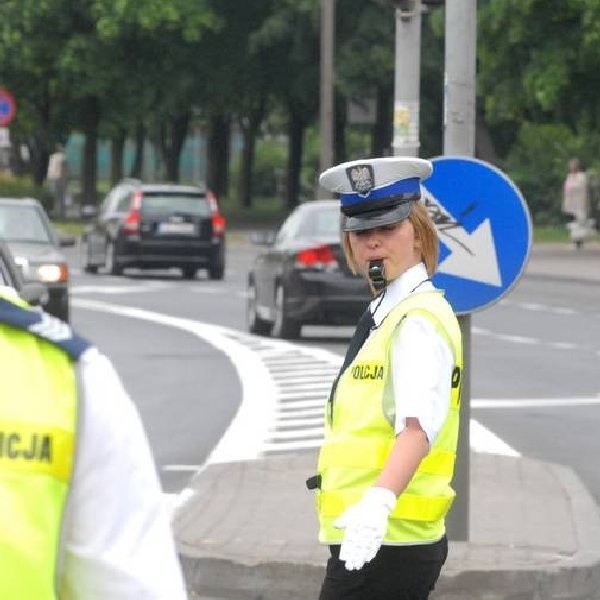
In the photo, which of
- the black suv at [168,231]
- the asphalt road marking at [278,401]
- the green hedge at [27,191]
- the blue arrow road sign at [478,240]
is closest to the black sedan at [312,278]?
the asphalt road marking at [278,401]

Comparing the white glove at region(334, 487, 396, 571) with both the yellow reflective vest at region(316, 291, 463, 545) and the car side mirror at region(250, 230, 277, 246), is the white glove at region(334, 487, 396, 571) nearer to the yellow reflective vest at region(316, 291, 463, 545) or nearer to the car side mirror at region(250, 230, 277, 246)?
the yellow reflective vest at region(316, 291, 463, 545)

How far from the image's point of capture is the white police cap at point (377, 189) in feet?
16.5

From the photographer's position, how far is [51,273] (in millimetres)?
21828

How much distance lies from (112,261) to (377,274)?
3267 cm

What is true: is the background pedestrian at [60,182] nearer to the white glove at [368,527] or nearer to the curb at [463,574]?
the curb at [463,574]

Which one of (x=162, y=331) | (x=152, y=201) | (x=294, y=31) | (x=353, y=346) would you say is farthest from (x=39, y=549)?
(x=294, y=31)

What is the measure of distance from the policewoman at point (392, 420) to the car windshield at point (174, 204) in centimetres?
3178

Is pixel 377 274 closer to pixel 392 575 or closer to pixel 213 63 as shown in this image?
pixel 392 575

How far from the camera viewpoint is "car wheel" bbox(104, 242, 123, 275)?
37234 millimetres

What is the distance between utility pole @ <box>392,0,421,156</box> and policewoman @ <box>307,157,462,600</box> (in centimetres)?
562

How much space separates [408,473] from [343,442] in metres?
0.25

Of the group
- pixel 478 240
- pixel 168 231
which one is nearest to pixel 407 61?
pixel 478 240

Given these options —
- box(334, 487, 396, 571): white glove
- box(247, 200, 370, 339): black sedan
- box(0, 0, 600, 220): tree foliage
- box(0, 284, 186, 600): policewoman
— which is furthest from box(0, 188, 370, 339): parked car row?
box(0, 0, 600, 220): tree foliage

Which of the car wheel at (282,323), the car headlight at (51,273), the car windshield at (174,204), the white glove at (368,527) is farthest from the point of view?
the car windshield at (174,204)
